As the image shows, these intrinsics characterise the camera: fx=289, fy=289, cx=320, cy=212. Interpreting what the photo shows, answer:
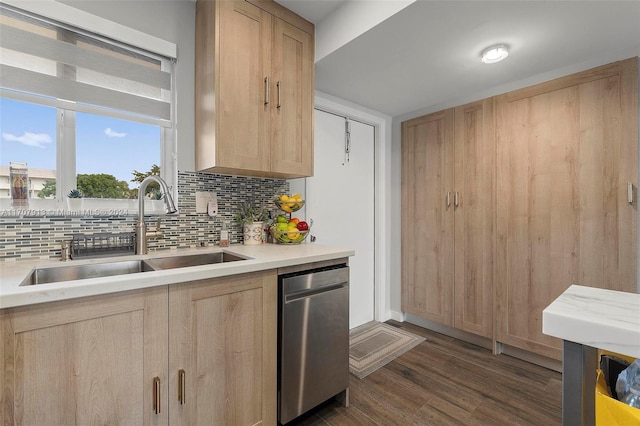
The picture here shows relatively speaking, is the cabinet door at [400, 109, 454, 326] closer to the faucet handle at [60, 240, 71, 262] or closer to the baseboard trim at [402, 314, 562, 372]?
the baseboard trim at [402, 314, 562, 372]

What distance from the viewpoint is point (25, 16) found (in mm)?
1396

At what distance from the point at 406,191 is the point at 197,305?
239 centimetres

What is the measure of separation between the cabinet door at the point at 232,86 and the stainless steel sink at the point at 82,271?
653mm

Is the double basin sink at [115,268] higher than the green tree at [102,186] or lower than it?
lower

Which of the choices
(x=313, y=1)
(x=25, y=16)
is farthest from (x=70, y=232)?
(x=313, y=1)

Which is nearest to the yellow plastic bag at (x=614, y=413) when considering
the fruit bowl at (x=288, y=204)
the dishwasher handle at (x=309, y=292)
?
the dishwasher handle at (x=309, y=292)

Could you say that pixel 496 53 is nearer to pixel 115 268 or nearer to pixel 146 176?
pixel 146 176

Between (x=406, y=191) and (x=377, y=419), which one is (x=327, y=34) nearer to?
(x=406, y=191)

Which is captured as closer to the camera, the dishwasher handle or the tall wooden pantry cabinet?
the dishwasher handle

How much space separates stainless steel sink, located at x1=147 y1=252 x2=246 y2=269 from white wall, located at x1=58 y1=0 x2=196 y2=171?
57 centimetres

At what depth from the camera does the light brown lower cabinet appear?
90 cm

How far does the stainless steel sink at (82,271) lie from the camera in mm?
1253

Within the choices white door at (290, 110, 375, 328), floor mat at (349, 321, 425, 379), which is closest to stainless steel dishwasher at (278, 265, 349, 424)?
floor mat at (349, 321, 425, 379)

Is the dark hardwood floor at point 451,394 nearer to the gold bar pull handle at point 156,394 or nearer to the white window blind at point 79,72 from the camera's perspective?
the gold bar pull handle at point 156,394
